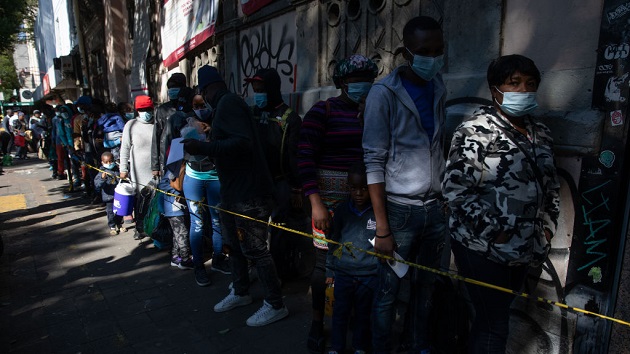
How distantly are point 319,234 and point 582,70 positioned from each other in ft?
6.19

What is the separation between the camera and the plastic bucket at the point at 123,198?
5.76 meters

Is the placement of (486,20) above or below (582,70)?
above

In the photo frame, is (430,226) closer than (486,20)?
Yes

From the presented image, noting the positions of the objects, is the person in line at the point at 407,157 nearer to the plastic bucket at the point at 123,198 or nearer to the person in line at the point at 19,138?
the plastic bucket at the point at 123,198

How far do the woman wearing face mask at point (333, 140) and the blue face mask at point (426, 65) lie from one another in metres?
0.46

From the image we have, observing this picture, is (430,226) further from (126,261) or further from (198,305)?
(126,261)

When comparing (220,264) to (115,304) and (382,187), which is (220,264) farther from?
(382,187)

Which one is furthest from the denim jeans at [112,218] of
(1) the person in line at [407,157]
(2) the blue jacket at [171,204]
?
(1) the person in line at [407,157]

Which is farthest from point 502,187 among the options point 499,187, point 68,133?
point 68,133

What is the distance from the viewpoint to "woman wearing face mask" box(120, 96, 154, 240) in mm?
5359

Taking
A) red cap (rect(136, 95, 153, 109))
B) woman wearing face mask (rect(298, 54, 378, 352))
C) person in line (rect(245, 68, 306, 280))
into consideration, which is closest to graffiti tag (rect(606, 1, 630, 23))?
woman wearing face mask (rect(298, 54, 378, 352))

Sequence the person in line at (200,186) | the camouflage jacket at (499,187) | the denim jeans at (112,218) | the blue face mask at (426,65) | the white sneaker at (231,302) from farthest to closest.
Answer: the denim jeans at (112,218)
the person in line at (200,186)
the white sneaker at (231,302)
the blue face mask at (426,65)
the camouflage jacket at (499,187)

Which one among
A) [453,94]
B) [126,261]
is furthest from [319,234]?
[126,261]

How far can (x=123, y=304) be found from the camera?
152 inches
